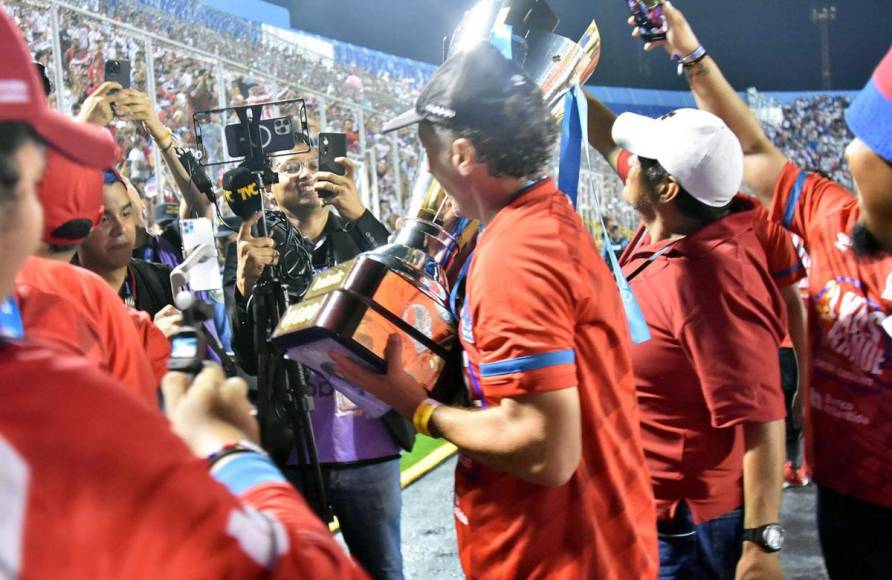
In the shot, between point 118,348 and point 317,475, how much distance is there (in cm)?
126

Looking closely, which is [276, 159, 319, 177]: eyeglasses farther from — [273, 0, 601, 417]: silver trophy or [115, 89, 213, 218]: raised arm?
[273, 0, 601, 417]: silver trophy

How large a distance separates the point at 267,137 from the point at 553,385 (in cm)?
165

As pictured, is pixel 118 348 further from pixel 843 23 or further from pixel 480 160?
pixel 843 23

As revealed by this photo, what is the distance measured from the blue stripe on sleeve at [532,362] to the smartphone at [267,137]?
5.05 ft

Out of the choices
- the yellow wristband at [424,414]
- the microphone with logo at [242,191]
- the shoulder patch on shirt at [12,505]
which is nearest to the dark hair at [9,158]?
the shoulder patch on shirt at [12,505]

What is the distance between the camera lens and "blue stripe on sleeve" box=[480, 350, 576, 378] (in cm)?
140

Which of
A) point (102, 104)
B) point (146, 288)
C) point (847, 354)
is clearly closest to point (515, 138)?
point (847, 354)

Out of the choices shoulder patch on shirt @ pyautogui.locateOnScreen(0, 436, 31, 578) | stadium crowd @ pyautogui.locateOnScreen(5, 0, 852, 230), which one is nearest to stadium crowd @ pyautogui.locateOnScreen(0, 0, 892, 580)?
shoulder patch on shirt @ pyautogui.locateOnScreen(0, 436, 31, 578)

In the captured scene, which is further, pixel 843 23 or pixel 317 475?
pixel 843 23

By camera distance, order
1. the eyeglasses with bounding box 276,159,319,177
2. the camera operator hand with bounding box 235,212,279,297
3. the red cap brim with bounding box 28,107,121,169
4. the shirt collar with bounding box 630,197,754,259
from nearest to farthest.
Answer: the red cap brim with bounding box 28,107,121,169
the shirt collar with bounding box 630,197,754,259
the camera operator hand with bounding box 235,212,279,297
the eyeglasses with bounding box 276,159,319,177

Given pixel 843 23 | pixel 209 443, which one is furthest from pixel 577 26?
pixel 209 443

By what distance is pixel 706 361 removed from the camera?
1.99 metres

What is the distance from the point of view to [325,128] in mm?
6633

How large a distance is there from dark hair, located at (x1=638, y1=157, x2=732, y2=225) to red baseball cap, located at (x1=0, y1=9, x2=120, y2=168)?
1.74 meters
